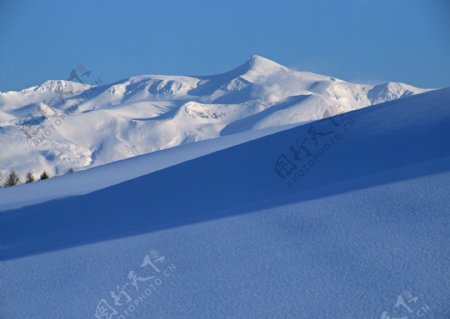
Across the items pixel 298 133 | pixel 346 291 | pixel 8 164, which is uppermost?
pixel 346 291

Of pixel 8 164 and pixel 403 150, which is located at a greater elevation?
pixel 403 150

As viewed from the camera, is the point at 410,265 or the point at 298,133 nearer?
the point at 410,265

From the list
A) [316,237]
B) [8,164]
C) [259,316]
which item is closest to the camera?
[259,316]

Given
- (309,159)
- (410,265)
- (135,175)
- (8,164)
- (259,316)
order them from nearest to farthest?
(259,316), (410,265), (309,159), (135,175), (8,164)

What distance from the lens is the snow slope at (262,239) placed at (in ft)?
26.2

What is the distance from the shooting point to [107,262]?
10.1m

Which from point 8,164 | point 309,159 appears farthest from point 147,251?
point 8,164

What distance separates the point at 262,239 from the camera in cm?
1011

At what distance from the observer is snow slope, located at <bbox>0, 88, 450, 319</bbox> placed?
7.98 metres

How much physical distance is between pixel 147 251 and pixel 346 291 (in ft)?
11.9

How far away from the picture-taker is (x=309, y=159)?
581 inches

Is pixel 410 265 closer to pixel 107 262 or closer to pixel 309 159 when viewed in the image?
pixel 107 262

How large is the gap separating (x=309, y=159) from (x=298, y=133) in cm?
353

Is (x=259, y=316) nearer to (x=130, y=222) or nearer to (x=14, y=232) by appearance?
(x=130, y=222)
